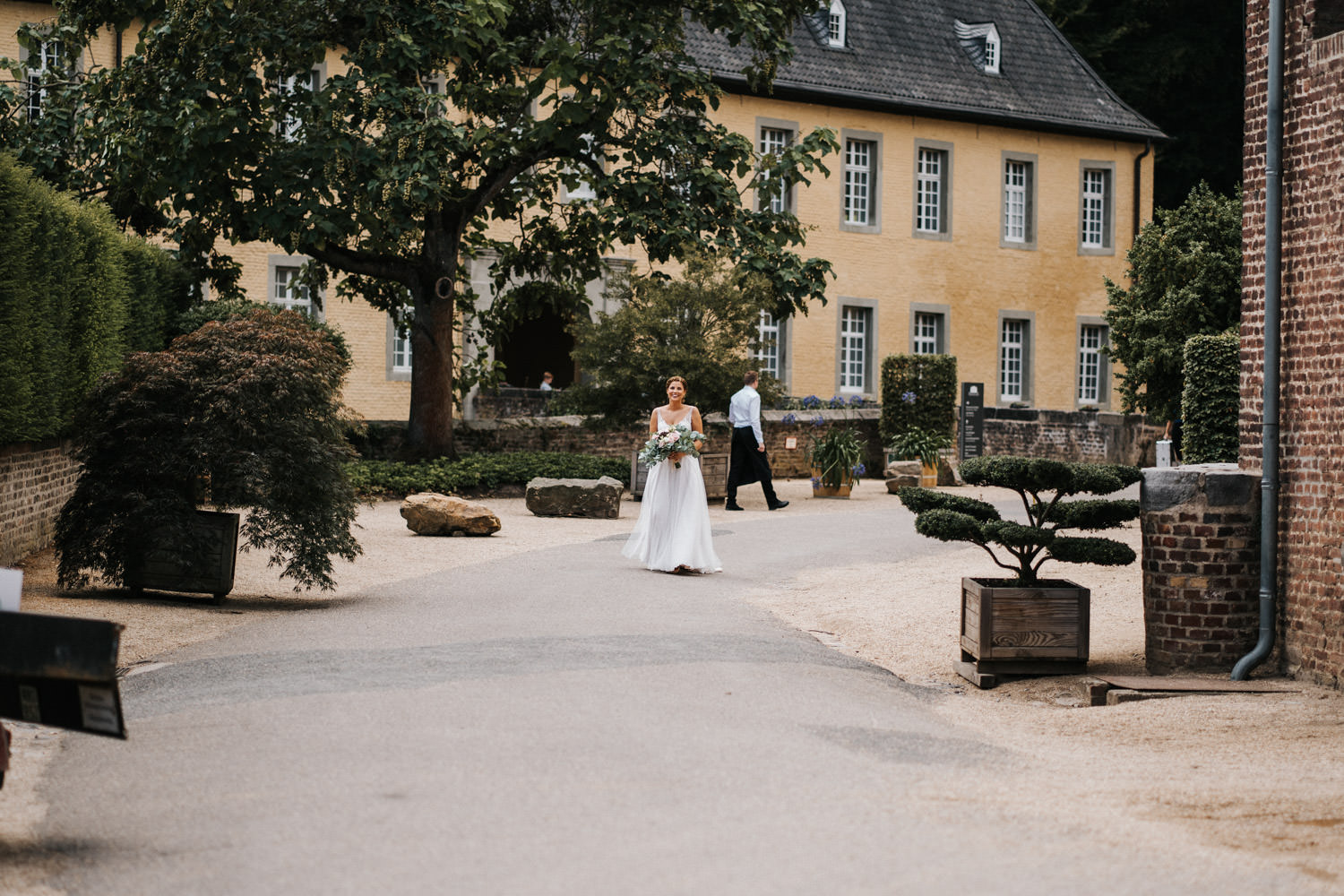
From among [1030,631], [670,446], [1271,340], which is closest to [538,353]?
[670,446]

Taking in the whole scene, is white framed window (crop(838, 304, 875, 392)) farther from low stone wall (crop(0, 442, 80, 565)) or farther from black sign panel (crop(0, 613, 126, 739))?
black sign panel (crop(0, 613, 126, 739))

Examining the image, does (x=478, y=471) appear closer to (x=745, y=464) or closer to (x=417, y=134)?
(x=745, y=464)

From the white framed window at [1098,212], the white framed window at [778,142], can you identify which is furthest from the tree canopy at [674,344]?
the white framed window at [1098,212]

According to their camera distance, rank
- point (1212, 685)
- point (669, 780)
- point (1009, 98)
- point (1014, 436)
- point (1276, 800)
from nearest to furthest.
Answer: point (669, 780)
point (1276, 800)
point (1212, 685)
point (1014, 436)
point (1009, 98)

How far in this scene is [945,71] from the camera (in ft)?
122

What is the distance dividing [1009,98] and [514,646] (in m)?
31.0

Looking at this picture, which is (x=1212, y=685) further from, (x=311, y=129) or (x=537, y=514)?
(x=311, y=129)

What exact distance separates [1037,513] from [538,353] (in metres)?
30.4

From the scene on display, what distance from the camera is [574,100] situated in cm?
2036

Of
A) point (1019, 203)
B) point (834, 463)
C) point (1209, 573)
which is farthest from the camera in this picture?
point (1019, 203)

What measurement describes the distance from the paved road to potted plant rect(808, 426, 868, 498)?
44.8ft

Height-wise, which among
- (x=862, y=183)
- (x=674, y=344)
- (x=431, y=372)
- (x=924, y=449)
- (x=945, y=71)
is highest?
(x=945, y=71)

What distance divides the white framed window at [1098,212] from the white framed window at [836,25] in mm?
7291

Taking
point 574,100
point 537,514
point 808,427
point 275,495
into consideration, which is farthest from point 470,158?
point 275,495
